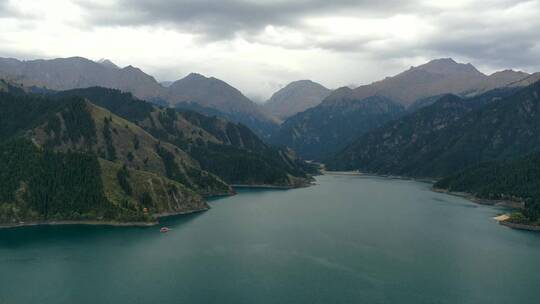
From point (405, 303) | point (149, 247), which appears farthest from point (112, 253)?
point (405, 303)

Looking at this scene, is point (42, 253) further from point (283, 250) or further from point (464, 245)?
point (464, 245)

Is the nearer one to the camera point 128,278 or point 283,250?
point 128,278

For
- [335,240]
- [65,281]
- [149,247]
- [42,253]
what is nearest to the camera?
[65,281]

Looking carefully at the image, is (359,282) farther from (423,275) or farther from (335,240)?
(335,240)

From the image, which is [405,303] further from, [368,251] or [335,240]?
[335,240]

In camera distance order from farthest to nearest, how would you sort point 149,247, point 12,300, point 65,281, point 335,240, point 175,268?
point 335,240
point 149,247
point 175,268
point 65,281
point 12,300

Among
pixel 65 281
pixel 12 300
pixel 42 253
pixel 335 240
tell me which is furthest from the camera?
pixel 335 240

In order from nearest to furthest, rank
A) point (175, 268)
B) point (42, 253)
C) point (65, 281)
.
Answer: point (65, 281), point (175, 268), point (42, 253)

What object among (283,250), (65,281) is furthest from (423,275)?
(65,281)

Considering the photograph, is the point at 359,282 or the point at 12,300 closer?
the point at 12,300
